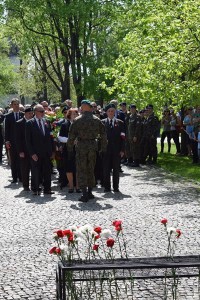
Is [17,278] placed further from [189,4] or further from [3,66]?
[3,66]

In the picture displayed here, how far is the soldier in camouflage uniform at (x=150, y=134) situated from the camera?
79.1 feet

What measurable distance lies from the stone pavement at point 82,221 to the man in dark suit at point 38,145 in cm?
39

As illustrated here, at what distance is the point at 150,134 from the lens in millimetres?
24250

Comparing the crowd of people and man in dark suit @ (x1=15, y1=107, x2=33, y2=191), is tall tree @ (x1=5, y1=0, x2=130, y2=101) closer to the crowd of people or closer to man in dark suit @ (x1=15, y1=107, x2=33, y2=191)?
the crowd of people

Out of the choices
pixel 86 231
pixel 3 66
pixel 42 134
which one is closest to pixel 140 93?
pixel 42 134

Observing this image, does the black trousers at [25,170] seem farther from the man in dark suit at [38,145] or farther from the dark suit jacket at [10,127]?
the dark suit jacket at [10,127]

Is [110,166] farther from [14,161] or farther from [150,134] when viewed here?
[150,134]

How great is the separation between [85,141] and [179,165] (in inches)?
341

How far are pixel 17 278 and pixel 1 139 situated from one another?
1978 centimetres

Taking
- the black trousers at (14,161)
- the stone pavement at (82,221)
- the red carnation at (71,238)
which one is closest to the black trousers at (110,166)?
the stone pavement at (82,221)

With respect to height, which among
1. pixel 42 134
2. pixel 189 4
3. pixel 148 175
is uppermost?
pixel 189 4

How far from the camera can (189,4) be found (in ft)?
56.4

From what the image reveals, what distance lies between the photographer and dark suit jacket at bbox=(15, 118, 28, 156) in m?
17.1

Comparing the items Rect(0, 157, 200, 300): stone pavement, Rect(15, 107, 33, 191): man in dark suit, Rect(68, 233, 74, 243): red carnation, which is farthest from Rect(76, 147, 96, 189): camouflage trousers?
Rect(68, 233, 74, 243): red carnation
